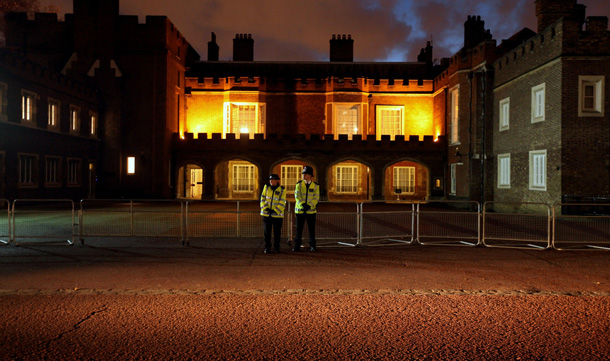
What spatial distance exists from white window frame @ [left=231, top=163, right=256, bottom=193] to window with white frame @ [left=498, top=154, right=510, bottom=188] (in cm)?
1611

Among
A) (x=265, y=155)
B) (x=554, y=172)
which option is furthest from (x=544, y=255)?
(x=265, y=155)

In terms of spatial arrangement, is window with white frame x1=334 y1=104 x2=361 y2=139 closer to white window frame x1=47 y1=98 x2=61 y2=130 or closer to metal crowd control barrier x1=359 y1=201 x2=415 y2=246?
metal crowd control barrier x1=359 y1=201 x2=415 y2=246

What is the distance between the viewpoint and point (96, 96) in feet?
87.8

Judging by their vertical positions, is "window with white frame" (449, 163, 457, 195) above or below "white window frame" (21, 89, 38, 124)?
below

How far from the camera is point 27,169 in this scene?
21.6m

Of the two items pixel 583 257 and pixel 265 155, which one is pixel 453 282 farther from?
pixel 265 155

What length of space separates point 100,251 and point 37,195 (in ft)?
52.3

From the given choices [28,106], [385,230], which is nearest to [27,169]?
[28,106]

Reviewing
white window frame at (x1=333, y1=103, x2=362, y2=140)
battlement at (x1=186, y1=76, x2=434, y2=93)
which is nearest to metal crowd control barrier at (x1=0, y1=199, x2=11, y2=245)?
battlement at (x1=186, y1=76, x2=434, y2=93)

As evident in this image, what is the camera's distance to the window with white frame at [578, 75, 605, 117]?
55.7ft

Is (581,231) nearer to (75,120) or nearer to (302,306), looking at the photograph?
(302,306)

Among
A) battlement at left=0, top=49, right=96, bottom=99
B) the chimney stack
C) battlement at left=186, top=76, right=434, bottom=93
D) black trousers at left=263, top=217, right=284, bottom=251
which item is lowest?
black trousers at left=263, top=217, right=284, bottom=251

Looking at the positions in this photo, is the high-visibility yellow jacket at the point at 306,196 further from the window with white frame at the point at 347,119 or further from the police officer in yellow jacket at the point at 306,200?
the window with white frame at the point at 347,119

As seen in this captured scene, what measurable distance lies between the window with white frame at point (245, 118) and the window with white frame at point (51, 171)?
418 inches
